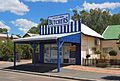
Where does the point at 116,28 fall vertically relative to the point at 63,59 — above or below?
above

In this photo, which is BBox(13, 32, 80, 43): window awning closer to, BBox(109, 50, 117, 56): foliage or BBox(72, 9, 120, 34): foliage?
BBox(109, 50, 117, 56): foliage

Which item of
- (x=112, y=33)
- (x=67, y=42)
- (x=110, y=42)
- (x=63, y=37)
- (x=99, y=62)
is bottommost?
(x=99, y=62)

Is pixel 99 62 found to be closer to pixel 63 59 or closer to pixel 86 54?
Result: pixel 86 54

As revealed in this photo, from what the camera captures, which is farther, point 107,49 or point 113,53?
point 107,49

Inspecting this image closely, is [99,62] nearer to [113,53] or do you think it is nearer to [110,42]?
[113,53]

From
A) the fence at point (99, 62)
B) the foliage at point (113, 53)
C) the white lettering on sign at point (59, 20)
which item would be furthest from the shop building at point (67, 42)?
the foliage at point (113, 53)

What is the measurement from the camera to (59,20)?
31.7 m

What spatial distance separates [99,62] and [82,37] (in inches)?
135

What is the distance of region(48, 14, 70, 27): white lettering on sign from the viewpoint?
30.6 m

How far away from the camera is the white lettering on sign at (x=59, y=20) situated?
100 feet

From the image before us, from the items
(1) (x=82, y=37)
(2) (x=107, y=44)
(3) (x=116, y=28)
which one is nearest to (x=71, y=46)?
(1) (x=82, y=37)

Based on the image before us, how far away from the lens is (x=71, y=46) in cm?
3192

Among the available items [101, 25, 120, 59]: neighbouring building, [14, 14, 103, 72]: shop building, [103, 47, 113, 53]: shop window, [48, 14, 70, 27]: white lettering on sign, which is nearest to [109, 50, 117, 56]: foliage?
[101, 25, 120, 59]: neighbouring building

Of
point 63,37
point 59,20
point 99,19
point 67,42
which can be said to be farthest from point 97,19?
point 63,37
